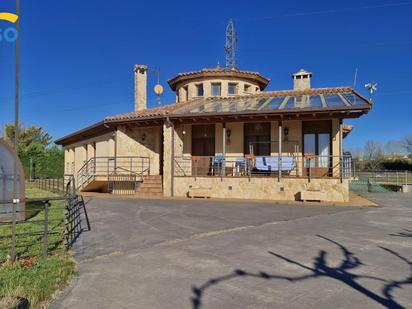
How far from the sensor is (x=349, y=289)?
4090 mm

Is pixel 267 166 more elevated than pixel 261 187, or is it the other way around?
pixel 267 166

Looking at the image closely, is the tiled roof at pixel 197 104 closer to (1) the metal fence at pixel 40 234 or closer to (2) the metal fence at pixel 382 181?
(2) the metal fence at pixel 382 181

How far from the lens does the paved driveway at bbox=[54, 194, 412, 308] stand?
3.81m

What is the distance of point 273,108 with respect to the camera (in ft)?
48.7

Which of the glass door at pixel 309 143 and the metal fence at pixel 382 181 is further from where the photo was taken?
→ the metal fence at pixel 382 181

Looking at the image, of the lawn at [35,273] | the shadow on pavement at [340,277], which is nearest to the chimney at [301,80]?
the shadow on pavement at [340,277]

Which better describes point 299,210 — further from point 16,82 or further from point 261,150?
point 16,82

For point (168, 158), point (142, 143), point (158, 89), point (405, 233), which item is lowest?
point (405, 233)

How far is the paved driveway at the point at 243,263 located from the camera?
3814 mm

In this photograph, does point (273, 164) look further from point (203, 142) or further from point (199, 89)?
point (199, 89)

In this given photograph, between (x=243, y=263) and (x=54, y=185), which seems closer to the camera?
(x=243, y=263)

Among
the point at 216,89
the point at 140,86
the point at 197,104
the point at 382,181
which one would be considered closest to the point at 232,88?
the point at 216,89

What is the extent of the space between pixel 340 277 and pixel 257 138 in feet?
43.0

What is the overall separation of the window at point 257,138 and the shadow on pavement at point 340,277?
1163cm
